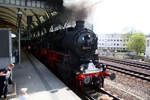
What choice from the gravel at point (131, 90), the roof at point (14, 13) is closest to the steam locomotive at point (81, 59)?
the gravel at point (131, 90)

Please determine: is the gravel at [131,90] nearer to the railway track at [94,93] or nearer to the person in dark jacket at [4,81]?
the railway track at [94,93]

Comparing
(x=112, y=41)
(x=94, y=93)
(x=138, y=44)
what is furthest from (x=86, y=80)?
(x=112, y=41)

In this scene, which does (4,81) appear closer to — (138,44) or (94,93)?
(94,93)

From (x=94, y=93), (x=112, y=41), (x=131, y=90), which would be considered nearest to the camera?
(x=94, y=93)

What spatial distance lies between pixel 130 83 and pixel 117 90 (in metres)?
1.75

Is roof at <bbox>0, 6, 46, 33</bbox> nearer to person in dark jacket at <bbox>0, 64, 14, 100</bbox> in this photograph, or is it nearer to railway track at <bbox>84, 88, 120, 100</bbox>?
person in dark jacket at <bbox>0, 64, 14, 100</bbox>

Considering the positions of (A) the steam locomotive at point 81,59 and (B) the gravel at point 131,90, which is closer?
(B) the gravel at point 131,90

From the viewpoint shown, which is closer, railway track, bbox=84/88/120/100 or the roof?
railway track, bbox=84/88/120/100

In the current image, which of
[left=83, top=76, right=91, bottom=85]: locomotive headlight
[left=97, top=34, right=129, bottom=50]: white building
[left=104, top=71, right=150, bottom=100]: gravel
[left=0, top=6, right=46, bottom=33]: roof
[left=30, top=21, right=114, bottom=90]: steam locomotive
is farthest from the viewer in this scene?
[left=97, top=34, right=129, bottom=50]: white building

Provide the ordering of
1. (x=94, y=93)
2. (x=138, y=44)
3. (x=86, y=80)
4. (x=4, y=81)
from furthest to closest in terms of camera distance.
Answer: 1. (x=138, y=44)
2. (x=94, y=93)
3. (x=86, y=80)
4. (x=4, y=81)

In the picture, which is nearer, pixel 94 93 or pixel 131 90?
pixel 94 93

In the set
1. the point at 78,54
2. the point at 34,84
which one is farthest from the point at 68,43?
the point at 34,84

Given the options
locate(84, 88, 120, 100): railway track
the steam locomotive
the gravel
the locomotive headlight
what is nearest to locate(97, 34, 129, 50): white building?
the gravel

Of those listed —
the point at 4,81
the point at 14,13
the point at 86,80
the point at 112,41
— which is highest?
the point at 14,13
